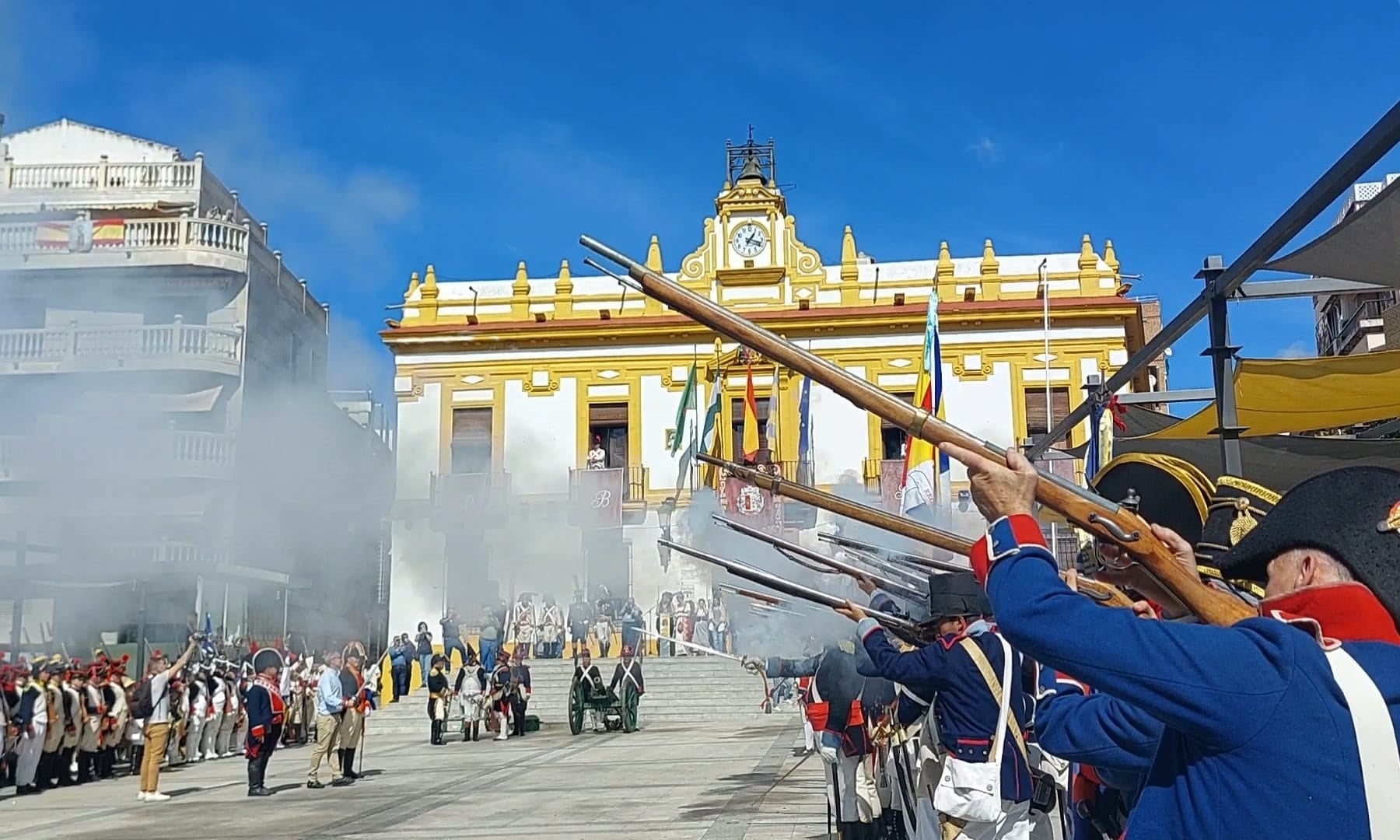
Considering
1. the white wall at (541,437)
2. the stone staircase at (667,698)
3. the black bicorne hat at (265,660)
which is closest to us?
the black bicorne hat at (265,660)

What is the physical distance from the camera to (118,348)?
10.3 meters

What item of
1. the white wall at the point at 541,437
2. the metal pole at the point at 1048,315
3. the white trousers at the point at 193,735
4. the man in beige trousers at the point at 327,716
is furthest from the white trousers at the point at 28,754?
the metal pole at the point at 1048,315

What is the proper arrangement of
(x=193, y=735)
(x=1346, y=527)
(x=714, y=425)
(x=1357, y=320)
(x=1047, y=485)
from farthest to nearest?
(x=714, y=425)
(x=1357, y=320)
(x=193, y=735)
(x=1047, y=485)
(x=1346, y=527)

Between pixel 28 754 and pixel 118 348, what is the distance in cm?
658

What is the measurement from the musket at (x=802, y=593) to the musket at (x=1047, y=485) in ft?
6.03

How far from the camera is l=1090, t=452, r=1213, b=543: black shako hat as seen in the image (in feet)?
13.3

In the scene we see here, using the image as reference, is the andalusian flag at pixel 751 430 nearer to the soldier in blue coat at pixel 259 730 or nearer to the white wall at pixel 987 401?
the white wall at pixel 987 401

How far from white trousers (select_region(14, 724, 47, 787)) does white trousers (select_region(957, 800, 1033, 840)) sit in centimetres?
1282

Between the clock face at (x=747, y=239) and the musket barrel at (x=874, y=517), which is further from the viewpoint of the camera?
the clock face at (x=747, y=239)

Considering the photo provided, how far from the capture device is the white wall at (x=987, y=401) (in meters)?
31.8

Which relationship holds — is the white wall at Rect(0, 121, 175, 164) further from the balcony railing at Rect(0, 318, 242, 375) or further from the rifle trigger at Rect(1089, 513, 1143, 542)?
the rifle trigger at Rect(1089, 513, 1143, 542)

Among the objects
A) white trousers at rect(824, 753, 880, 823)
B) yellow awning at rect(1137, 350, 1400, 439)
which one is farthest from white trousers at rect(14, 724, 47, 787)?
yellow awning at rect(1137, 350, 1400, 439)

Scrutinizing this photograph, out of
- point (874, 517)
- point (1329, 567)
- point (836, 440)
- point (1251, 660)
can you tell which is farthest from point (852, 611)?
point (836, 440)

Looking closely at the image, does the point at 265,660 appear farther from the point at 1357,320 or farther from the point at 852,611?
the point at 1357,320
